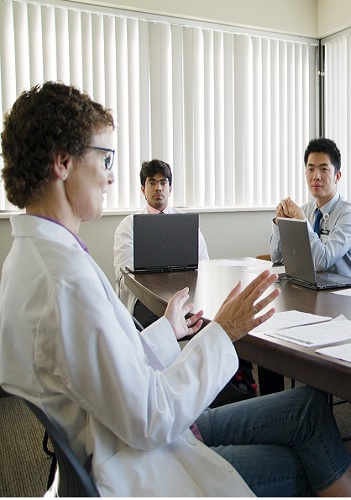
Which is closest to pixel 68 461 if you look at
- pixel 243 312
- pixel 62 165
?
pixel 243 312

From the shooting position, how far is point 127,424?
85cm

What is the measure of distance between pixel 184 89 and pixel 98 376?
3.49m

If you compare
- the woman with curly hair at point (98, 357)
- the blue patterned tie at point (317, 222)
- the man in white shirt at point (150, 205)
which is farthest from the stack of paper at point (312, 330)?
the man in white shirt at point (150, 205)

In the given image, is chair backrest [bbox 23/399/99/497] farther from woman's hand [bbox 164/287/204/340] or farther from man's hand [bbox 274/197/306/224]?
man's hand [bbox 274/197/306/224]

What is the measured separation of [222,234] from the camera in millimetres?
4180

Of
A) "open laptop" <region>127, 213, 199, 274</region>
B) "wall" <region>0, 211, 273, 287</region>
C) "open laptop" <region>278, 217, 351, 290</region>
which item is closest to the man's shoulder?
"open laptop" <region>278, 217, 351, 290</region>

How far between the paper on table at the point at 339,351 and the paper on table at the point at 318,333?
5cm

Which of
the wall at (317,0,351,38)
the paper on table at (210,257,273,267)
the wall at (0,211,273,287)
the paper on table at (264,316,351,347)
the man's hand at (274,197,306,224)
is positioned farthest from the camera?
the wall at (317,0,351,38)

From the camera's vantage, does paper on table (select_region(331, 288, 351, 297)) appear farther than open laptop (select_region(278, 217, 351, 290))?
No

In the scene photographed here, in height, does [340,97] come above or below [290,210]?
above

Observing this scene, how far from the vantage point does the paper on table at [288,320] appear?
1.42 metres

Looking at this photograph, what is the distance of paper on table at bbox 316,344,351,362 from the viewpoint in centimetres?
112

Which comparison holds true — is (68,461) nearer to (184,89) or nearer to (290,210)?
(290,210)

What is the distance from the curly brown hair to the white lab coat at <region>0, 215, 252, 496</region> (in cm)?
8
